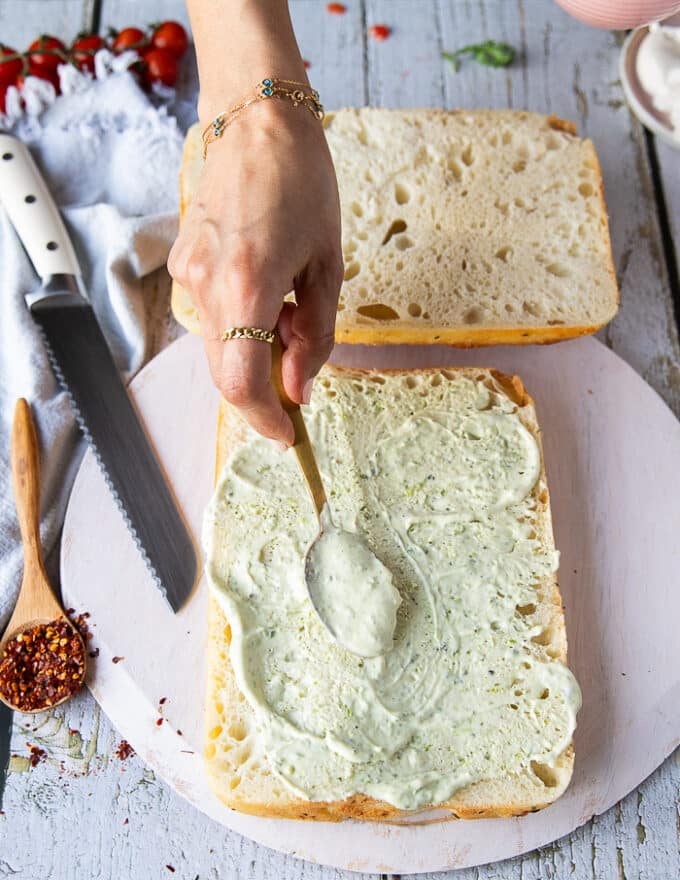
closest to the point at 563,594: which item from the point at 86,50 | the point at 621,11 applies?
the point at 621,11

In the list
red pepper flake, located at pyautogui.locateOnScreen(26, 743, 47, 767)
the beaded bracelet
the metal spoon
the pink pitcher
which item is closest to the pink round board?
red pepper flake, located at pyautogui.locateOnScreen(26, 743, 47, 767)

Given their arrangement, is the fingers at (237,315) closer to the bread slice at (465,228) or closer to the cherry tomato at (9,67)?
the bread slice at (465,228)

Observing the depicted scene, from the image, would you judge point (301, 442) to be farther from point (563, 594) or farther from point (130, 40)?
point (130, 40)

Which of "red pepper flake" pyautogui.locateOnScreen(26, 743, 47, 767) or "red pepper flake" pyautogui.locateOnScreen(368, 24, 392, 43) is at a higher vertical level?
"red pepper flake" pyautogui.locateOnScreen(368, 24, 392, 43)

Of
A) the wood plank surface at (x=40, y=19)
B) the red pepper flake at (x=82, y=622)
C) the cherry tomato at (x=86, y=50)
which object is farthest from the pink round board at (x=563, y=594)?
the wood plank surface at (x=40, y=19)

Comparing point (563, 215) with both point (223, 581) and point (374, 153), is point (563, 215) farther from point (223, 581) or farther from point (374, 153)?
point (223, 581)

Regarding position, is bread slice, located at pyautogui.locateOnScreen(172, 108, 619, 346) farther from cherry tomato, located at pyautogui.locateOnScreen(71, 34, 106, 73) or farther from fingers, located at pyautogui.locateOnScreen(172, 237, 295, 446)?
fingers, located at pyautogui.locateOnScreen(172, 237, 295, 446)
